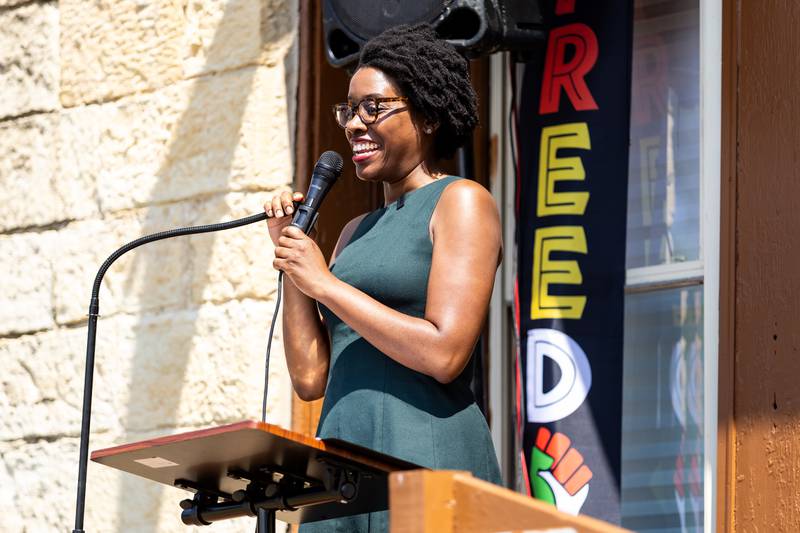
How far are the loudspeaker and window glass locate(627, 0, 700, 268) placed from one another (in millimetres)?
326

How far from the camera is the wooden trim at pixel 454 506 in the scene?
1888 mm

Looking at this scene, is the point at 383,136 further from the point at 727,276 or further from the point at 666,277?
the point at 666,277

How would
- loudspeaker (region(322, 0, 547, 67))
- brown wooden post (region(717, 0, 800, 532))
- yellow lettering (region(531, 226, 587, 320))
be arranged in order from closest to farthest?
brown wooden post (region(717, 0, 800, 532))
loudspeaker (region(322, 0, 547, 67))
yellow lettering (region(531, 226, 587, 320))

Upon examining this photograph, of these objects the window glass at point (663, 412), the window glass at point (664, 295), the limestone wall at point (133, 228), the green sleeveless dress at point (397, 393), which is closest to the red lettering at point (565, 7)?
the window glass at point (664, 295)

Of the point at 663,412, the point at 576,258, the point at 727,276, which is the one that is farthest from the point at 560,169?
the point at 663,412

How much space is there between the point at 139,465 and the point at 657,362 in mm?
1888

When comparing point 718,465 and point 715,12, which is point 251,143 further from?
point 718,465

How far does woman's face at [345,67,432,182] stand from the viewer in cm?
304

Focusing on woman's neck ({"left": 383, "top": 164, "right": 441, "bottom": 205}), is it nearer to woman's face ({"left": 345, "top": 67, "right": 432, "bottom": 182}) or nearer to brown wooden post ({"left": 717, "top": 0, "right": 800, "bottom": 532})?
woman's face ({"left": 345, "top": 67, "right": 432, "bottom": 182})

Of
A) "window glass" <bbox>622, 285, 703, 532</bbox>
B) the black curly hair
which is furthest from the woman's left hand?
"window glass" <bbox>622, 285, 703, 532</bbox>

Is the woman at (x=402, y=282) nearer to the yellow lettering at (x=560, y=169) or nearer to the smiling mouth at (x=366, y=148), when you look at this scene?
the smiling mouth at (x=366, y=148)

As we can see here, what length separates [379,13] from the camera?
13.1 ft

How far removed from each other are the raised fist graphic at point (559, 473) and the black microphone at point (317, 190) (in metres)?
1.26

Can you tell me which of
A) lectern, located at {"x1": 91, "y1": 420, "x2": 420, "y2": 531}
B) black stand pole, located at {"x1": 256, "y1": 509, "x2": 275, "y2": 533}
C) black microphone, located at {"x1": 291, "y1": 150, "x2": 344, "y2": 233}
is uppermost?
black microphone, located at {"x1": 291, "y1": 150, "x2": 344, "y2": 233}
